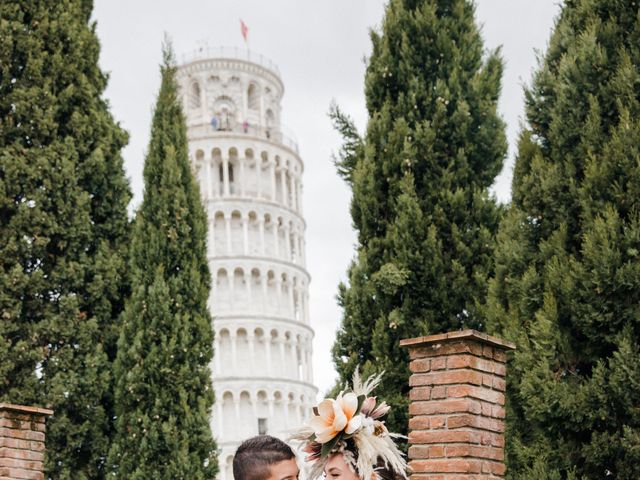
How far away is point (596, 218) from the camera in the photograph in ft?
21.8

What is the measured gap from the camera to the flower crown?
4227mm

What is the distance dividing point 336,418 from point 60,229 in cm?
961

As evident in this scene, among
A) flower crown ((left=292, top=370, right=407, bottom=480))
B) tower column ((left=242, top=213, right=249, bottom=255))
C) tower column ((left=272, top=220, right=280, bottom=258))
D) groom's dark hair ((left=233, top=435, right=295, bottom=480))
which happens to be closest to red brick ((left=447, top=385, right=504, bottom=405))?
flower crown ((left=292, top=370, right=407, bottom=480))

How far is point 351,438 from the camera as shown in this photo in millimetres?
4305

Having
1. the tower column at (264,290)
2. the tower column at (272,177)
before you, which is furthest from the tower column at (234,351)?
the tower column at (272,177)

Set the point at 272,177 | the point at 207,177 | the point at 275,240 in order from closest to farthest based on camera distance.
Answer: the point at 207,177, the point at 275,240, the point at 272,177

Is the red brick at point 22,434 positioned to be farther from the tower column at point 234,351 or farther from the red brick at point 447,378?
the tower column at point 234,351

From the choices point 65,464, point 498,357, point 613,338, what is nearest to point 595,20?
point 613,338

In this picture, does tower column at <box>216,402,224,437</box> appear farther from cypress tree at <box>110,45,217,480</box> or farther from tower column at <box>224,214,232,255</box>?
cypress tree at <box>110,45,217,480</box>

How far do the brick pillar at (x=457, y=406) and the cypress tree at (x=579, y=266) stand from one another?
0.83 metres

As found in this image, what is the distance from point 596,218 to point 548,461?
175 cm

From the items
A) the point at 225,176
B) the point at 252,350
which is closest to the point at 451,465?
the point at 252,350

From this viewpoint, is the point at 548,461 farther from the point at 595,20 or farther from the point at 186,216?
the point at 186,216

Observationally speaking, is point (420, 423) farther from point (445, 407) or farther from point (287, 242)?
point (287, 242)
